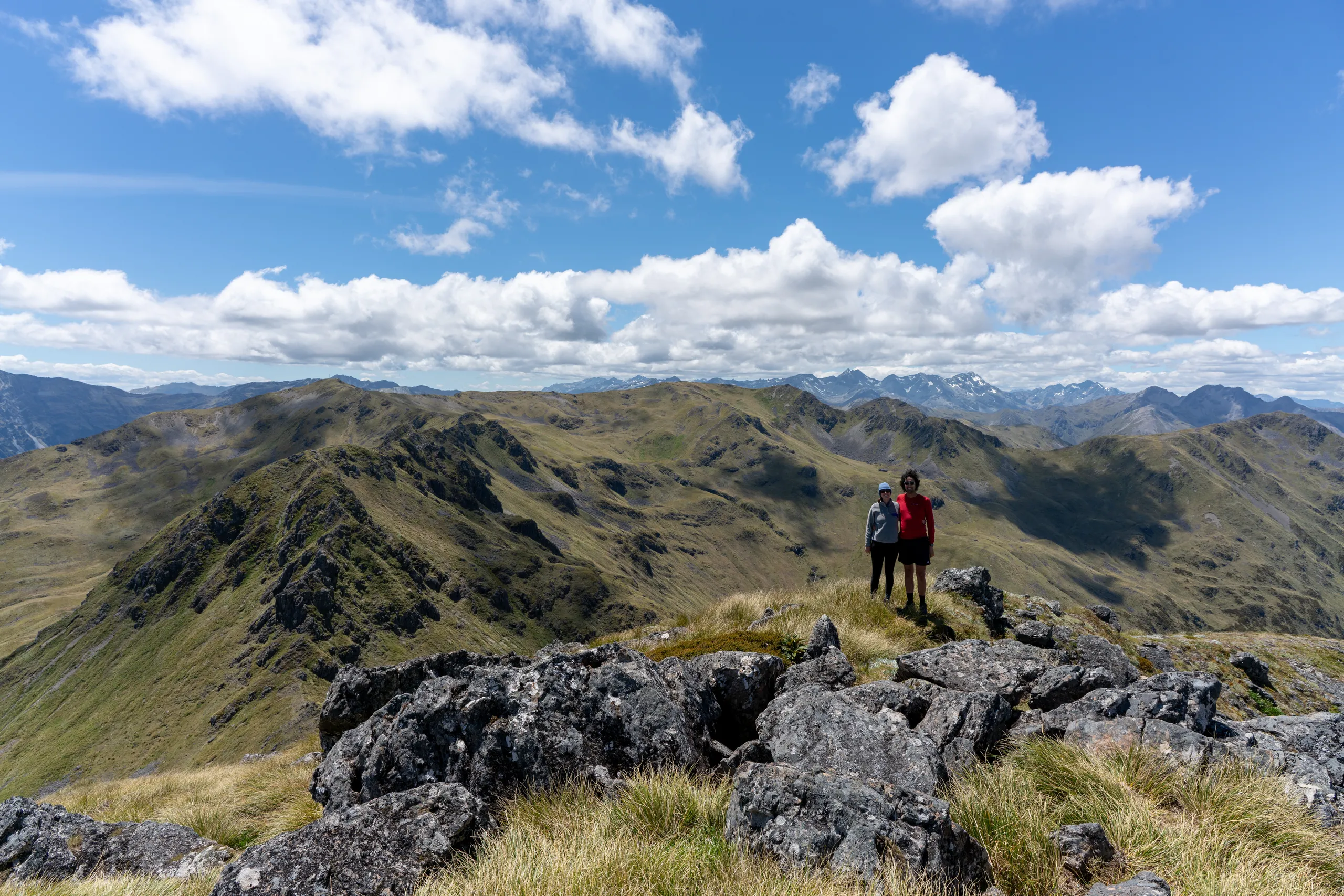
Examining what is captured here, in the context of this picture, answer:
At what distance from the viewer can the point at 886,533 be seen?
56.6 feet

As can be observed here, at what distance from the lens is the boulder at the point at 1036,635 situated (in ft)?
52.2

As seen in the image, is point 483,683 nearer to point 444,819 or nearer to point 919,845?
point 444,819

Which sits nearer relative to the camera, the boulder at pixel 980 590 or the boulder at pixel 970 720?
the boulder at pixel 970 720

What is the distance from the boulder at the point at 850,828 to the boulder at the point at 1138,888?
95 centimetres

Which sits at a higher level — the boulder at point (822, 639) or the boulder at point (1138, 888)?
the boulder at point (1138, 888)

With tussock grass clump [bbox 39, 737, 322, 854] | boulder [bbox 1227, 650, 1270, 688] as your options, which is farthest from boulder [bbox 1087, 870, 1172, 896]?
boulder [bbox 1227, 650, 1270, 688]

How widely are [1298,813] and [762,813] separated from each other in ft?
19.1

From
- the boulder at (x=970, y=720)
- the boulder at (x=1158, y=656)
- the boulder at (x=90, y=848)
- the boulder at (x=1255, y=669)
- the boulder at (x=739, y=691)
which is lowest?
the boulder at (x=1255, y=669)

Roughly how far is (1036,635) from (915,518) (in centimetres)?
438

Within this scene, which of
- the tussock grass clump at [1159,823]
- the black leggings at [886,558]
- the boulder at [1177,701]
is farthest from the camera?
the black leggings at [886,558]

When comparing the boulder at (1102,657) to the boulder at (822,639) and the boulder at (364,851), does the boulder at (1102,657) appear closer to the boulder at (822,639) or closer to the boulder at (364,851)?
the boulder at (822,639)

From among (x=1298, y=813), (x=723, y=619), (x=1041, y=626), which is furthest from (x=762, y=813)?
(x=1041, y=626)

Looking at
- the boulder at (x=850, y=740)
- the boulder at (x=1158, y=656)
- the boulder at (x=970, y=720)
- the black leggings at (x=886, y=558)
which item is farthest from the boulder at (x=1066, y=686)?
the boulder at (x=1158, y=656)

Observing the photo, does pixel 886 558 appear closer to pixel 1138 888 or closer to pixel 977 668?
pixel 977 668
